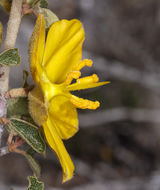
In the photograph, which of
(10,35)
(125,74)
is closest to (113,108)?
(125,74)

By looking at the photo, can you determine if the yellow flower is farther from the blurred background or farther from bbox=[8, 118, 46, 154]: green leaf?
the blurred background

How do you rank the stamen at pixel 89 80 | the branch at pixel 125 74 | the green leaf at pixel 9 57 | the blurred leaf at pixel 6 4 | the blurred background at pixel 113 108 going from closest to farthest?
the green leaf at pixel 9 57 → the blurred leaf at pixel 6 4 → the stamen at pixel 89 80 → the blurred background at pixel 113 108 → the branch at pixel 125 74

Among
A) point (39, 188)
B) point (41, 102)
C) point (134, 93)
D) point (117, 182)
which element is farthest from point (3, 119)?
point (134, 93)

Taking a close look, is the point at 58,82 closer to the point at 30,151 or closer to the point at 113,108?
the point at 30,151

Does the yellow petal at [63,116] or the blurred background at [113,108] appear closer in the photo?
the yellow petal at [63,116]

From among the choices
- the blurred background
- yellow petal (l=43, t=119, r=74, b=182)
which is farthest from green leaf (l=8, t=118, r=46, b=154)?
the blurred background

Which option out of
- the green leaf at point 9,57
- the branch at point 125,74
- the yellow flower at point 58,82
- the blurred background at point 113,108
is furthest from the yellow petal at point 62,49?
the branch at point 125,74

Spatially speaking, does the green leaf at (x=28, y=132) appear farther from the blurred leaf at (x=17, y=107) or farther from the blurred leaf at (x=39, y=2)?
the blurred leaf at (x=39, y=2)
